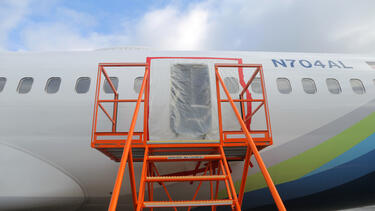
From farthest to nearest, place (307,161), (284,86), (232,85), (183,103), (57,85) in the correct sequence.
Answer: (284,86)
(232,85)
(57,85)
(307,161)
(183,103)

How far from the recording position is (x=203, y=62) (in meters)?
5.61

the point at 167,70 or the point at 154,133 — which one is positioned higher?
the point at 167,70

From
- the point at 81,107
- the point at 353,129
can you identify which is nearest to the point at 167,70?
the point at 81,107

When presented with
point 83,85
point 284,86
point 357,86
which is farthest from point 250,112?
point 83,85

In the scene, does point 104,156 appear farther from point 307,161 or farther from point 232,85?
point 307,161

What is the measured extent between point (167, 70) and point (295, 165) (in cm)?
324

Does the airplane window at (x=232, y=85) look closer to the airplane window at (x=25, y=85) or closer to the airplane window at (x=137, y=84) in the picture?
the airplane window at (x=137, y=84)

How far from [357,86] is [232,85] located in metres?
2.84

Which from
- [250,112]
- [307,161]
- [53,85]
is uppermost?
[53,85]

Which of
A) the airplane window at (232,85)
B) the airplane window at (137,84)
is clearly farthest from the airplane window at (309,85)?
the airplane window at (137,84)

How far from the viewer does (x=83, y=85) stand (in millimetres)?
5336

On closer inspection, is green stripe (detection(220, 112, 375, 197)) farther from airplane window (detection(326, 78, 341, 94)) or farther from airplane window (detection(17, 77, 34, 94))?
airplane window (detection(17, 77, 34, 94))

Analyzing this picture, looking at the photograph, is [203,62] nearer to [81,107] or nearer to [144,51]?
[144,51]

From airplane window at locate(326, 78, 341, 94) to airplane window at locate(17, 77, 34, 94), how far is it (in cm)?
641
